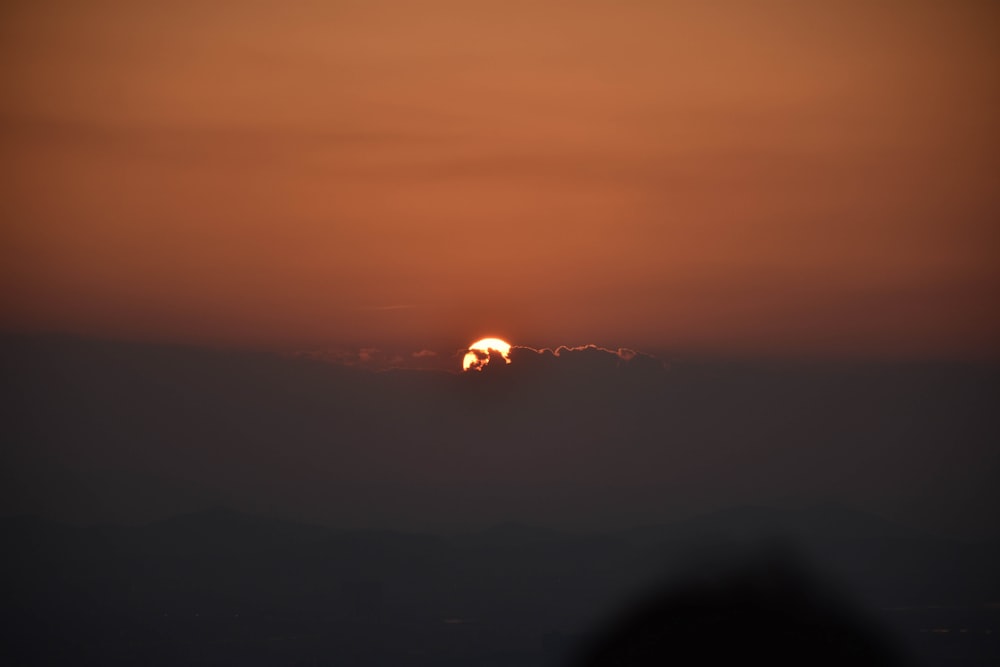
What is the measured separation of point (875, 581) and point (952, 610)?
4.49 metres

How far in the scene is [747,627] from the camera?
29.6m

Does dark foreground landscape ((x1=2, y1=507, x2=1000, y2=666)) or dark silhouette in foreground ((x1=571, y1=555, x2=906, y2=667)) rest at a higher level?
dark foreground landscape ((x1=2, y1=507, x2=1000, y2=666))

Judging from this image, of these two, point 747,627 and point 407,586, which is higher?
point 407,586

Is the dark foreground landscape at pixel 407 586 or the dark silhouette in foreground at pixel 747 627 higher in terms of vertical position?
the dark foreground landscape at pixel 407 586

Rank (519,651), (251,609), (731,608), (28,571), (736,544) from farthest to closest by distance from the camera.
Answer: (251,609)
(28,571)
(519,651)
(736,544)
(731,608)

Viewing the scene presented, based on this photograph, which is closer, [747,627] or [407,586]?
[747,627]

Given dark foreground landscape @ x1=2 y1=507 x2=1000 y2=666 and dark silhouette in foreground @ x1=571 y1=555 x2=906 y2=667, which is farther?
dark foreground landscape @ x1=2 y1=507 x2=1000 y2=666

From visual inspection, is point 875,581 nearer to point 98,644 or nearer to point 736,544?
point 736,544

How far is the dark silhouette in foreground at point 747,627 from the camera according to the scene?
2714 centimetres

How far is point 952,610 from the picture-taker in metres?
67.1

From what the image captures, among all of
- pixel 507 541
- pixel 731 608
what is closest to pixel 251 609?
pixel 507 541

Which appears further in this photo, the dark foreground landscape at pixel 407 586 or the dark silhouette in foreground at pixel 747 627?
the dark foreground landscape at pixel 407 586

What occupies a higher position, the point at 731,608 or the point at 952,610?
the point at 952,610

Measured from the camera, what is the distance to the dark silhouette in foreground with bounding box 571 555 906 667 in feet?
89.0
